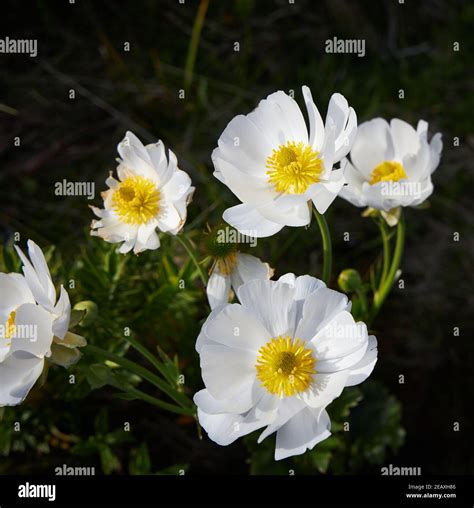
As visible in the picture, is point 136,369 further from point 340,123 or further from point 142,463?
point 340,123

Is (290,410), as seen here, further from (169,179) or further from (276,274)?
(276,274)

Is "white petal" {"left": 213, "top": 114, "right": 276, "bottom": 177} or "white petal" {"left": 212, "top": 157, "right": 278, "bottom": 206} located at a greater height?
"white petal" {"left": 213, "top": 114, "right": 276, "bottom": 177}

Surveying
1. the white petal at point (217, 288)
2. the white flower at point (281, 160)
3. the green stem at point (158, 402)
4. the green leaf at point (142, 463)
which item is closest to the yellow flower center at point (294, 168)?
the white flower at point (281, 160)

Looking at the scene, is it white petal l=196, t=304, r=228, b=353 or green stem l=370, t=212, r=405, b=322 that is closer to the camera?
white petal l=196, t=304, r=228, b=353

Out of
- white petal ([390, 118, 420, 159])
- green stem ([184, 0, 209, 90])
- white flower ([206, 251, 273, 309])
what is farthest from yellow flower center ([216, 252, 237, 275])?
green stem ([184, 0, 209, 90])

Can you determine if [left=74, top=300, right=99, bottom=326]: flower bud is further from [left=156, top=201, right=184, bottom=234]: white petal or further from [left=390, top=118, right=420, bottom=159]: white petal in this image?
[left=390, top=118, right=420, bottom=159]: white petal

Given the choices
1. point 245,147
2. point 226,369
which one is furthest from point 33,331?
point 245,147

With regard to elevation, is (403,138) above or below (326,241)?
above
